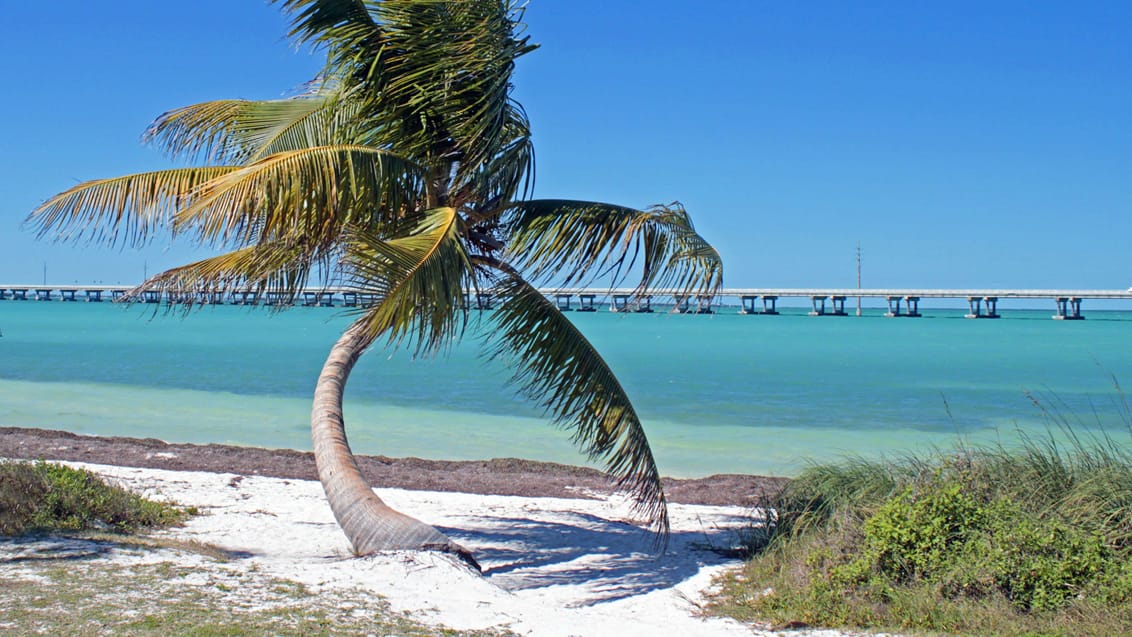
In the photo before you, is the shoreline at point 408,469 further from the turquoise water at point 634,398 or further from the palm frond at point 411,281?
the palm frond at point 411,281

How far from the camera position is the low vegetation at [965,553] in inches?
236

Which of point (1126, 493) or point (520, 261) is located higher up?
point (520, 261)

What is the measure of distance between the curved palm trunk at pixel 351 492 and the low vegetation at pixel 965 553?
226cm

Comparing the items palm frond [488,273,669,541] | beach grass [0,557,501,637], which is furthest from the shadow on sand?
beach grass [0,557,501,637]

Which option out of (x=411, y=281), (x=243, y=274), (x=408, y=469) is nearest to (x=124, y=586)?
(x=243, y=274)

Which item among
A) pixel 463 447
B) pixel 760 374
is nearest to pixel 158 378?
pixel 463 447

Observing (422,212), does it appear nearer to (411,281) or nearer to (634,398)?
(411,281)

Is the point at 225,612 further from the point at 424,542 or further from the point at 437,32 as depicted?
the point at 437,32

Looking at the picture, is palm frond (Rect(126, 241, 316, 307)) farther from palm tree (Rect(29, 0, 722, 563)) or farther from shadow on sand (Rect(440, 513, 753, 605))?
shadow on sand (Rect(440, 513, 753, 605))

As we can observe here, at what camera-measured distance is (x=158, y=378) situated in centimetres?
3234

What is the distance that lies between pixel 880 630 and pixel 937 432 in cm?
1609

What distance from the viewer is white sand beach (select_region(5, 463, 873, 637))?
627 cm

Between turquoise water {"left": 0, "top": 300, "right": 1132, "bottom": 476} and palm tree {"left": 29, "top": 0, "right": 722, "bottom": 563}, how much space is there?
33.0 inches

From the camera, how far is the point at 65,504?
7.93 metres
